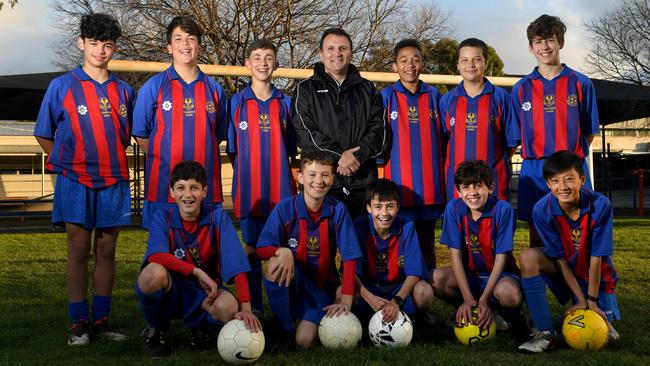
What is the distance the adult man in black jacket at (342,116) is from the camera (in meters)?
4.37

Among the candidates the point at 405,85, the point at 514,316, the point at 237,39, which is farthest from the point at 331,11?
the point at 514,316

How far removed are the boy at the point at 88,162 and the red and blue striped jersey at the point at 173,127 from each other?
18cm

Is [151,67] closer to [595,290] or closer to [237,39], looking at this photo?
[595,290]

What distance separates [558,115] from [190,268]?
2.53 metres

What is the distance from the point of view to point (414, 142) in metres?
4.64

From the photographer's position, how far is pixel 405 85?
4.72 metres

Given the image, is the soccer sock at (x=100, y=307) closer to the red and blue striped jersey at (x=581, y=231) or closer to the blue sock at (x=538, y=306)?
the blue sock at (x=538, y=306)

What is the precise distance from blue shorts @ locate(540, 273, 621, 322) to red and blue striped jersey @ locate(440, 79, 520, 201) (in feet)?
2.37

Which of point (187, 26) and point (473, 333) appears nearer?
point (473, 333)

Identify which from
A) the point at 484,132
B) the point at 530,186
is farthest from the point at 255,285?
the point at 530,186

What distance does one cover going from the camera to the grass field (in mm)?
3486

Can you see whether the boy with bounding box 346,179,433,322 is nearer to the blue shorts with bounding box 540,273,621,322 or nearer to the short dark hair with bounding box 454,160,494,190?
the short dark hair with bounding box 454,160,494,190

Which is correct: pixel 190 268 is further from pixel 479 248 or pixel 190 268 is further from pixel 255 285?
pixel 479 248

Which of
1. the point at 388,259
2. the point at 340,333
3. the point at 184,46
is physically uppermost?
the point at 184,46
